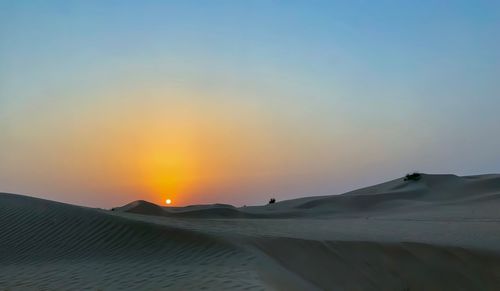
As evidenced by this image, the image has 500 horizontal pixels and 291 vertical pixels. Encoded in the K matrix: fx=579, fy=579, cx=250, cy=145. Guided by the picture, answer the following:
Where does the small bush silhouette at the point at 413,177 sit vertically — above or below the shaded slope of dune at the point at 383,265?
above

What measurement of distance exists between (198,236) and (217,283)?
4501mm

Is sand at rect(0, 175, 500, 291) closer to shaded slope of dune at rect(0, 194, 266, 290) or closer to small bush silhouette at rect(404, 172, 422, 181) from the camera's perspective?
shaded slope of dune at rect(0, 194, 266, 290)

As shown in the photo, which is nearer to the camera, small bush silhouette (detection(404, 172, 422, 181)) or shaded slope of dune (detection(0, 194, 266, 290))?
shaded slope of dune (detection(0, 194, 266, 290))

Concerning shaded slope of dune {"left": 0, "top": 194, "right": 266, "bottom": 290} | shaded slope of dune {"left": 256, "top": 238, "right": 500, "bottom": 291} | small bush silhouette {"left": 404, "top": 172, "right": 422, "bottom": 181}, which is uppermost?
small bush silhouette {"left": 404, "top": 172, "right": 422, "bottom": 181}

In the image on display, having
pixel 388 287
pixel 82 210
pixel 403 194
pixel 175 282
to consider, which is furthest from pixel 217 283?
pixel 403 194

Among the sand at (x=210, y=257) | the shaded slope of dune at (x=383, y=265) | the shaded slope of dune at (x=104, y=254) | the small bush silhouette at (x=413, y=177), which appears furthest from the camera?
the small bush silhouette at (x=413, y=177)

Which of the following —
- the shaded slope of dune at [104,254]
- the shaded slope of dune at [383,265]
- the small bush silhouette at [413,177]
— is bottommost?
the shaded slope of dune at [383,265]

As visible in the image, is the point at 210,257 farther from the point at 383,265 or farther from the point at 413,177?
the point at 413,177

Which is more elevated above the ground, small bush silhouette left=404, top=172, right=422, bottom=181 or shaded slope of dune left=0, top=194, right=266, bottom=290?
small bush silhouette left=404, top=172, right=422, bottom=181

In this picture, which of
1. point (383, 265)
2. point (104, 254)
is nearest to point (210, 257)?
point (104, 254)

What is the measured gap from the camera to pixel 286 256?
12.3m

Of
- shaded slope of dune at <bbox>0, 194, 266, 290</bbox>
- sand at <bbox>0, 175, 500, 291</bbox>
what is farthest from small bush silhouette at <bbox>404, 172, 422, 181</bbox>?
shaded slope of dune at <bbox>0, 194, 266, 290</bbox>

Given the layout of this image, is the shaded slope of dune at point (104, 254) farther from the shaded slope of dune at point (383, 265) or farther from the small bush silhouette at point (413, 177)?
the small bush silhouette at point (413, 177)

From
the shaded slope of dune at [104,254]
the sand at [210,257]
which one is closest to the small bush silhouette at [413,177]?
the sand at [210,257]
